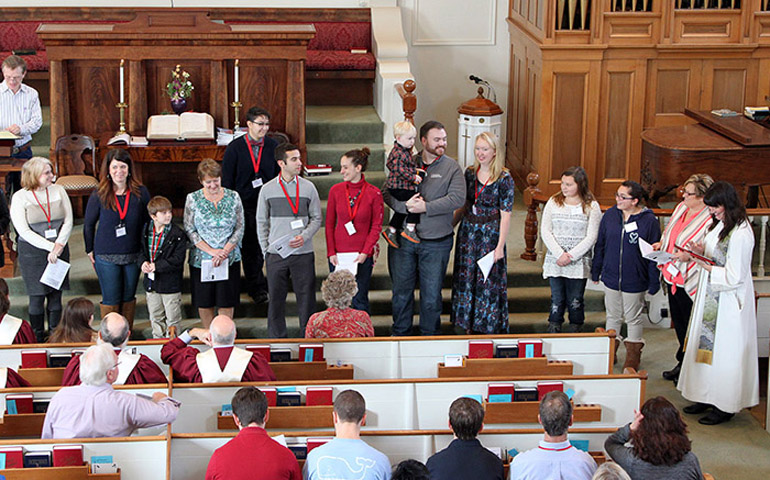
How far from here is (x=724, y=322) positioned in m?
6.15

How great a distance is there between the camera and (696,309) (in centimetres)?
627

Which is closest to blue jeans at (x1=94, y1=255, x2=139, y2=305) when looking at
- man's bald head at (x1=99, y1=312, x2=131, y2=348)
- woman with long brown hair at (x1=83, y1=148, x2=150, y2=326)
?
woman with long brown hair at (x1=83, y1=148, x2=150, y2=326)

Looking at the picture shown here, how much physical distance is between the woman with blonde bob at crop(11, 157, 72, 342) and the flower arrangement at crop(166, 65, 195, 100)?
6.48 feet

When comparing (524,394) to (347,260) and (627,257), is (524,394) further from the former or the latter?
(347,260)

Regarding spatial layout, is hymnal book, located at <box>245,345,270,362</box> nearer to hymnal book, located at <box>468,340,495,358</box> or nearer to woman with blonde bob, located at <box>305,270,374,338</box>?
woman with blonde bob, located at <box>305,270,374,338</box>

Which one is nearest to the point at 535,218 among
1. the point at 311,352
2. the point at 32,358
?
the point at 311,352

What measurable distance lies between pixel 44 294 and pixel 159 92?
2.50 metres

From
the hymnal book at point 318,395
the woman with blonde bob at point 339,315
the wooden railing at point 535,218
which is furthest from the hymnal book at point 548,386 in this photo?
the wooden railing at point 535,218

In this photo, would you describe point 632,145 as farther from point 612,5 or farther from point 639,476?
point 639,476

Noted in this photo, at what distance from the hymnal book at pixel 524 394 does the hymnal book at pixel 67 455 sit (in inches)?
82.0

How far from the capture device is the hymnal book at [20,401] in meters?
4.95

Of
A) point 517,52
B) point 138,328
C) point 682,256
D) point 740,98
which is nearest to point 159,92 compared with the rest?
point 138,328

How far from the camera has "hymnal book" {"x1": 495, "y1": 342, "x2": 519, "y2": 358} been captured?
5.63 metres

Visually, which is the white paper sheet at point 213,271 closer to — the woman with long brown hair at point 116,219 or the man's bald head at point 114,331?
the woman with long brown hair at point 116,219
